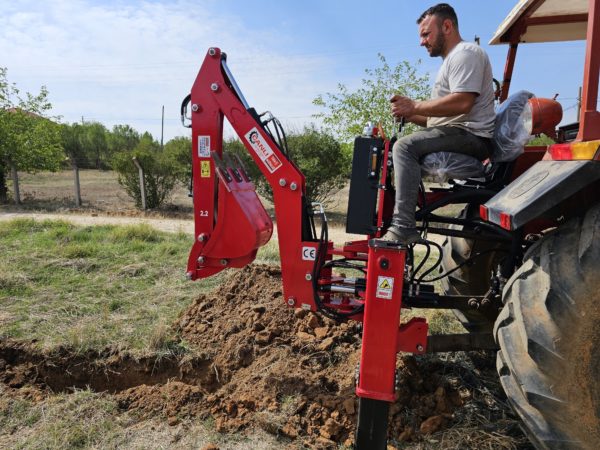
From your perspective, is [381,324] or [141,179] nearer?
[381,324]

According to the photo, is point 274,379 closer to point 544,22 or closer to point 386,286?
point 386,286

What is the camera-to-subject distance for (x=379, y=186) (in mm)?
2760

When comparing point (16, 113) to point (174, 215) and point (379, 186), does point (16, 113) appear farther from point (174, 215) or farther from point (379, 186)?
point (379, 186)

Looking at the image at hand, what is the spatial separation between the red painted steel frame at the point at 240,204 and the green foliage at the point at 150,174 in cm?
1070

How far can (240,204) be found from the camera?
3.24 meters

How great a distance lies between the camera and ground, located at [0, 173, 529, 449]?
115 inches

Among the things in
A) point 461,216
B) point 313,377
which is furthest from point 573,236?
A: point 313,377

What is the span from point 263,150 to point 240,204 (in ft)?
1.29

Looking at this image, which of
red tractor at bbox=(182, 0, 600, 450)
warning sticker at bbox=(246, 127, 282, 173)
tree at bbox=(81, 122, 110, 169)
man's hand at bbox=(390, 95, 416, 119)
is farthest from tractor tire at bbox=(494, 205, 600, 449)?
tree at bbox=(81, 122, 110, 169)

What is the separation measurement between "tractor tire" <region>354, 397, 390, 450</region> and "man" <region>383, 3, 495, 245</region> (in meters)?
0.89

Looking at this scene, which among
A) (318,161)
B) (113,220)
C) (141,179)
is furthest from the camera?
(141,179)

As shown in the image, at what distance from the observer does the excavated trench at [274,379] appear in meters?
2.98

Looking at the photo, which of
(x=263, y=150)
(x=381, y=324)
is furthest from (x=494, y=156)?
(x=263, y=150)

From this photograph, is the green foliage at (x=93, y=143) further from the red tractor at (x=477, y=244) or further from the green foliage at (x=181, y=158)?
the red tractor at (x=477, y=244)
